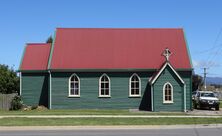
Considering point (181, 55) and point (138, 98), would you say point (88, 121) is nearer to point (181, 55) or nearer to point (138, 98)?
point (138, 98)

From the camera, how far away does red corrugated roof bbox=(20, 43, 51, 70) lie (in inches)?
1703

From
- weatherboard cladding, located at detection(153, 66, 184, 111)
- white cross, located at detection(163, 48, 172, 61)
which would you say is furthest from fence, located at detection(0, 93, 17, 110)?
white cross, located at detection(163, 48, 172, 61)

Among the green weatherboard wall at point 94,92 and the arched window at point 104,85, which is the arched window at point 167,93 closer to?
the green weatherboard wall at point 94,92

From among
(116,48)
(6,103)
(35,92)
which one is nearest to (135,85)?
(116,48)

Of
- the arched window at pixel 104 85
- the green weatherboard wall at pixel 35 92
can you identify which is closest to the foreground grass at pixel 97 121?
the arched window at pixel 104 85

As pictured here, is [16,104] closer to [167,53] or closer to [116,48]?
[116,48]

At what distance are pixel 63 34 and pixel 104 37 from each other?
12.9 ft

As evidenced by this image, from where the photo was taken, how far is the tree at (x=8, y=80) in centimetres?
4650

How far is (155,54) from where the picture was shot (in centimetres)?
4262

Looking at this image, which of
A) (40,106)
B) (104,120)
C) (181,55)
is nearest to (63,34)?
(40,106)

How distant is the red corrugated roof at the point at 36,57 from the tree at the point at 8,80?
3299 mm

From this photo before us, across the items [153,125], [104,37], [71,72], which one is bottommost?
[153,125]

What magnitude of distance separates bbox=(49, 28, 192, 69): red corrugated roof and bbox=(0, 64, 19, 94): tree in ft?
22.5

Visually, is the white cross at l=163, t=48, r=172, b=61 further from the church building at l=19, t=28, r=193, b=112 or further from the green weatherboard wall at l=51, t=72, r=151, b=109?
the green weatherboard wall at l=51, t=72, r=151, b=109
